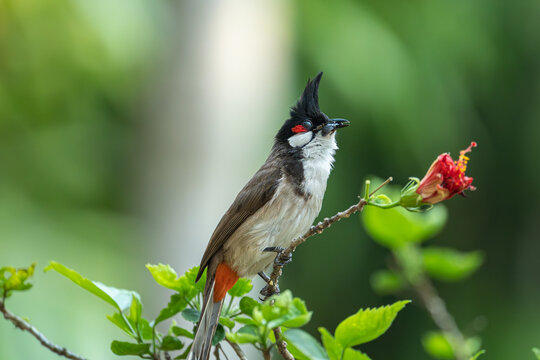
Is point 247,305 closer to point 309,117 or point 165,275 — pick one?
point 165,275

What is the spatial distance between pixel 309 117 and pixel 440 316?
0.74 m

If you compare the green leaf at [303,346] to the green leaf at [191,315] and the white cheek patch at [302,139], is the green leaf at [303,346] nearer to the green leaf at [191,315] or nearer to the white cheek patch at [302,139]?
the green leaf at [191,315]

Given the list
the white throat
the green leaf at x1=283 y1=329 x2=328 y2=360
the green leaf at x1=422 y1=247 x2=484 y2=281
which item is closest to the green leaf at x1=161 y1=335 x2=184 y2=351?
the green leaf at x1=283 y1=329 x2=328 y2=360

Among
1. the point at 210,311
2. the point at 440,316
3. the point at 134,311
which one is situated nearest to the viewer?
the point at 134,311

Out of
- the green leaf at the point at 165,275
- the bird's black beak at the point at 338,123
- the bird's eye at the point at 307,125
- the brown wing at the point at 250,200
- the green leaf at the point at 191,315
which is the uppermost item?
the bird's eye at the point at 307,125

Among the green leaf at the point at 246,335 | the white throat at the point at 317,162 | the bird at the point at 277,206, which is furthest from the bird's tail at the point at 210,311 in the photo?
the white throat at the point at 317,162

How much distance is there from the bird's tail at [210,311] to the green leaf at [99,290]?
14cm

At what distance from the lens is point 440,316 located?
167cm

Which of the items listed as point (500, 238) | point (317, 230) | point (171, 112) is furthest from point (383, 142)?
point (317, 230)

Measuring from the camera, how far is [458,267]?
5.06 ft

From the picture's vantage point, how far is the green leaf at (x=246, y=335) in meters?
0.86

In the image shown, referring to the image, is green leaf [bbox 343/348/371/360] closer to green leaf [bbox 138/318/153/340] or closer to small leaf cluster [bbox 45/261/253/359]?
small leaf cluster [bbox 45/261/253/359]

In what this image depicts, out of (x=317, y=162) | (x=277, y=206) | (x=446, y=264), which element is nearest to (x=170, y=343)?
(x=446, y=264)

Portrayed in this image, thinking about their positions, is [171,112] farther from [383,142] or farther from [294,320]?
[294,320]
